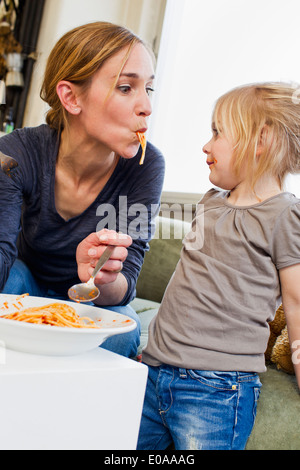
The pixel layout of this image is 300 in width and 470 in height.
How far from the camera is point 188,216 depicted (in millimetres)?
3008

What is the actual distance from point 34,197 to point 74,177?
5.2 inches

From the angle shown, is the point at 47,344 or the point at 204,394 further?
the point at 204,394

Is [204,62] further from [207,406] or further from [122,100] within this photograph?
[207,406]

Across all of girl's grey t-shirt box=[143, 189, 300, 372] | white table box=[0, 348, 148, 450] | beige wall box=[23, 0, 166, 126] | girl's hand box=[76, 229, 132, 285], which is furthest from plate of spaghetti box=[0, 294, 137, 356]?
beige wall box=[23, 0, 166, 126]

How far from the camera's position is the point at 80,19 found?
146 inches

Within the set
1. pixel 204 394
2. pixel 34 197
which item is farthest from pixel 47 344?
pixel 34 197

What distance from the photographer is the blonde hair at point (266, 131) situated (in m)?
1.27

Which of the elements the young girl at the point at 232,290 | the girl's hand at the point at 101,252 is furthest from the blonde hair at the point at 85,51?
the girl's hand at the point at 101,252

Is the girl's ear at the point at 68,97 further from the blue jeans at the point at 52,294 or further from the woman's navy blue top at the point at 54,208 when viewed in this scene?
the blue jeans at the point at 52,294

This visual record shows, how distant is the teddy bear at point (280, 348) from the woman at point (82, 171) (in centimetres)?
37

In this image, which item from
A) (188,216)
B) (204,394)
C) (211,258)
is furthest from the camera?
(188,216)

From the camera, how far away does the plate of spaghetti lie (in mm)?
786

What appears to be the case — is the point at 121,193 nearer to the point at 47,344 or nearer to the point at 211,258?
the point at 211,258

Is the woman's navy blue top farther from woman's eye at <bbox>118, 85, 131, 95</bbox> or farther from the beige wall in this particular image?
the beige wall
